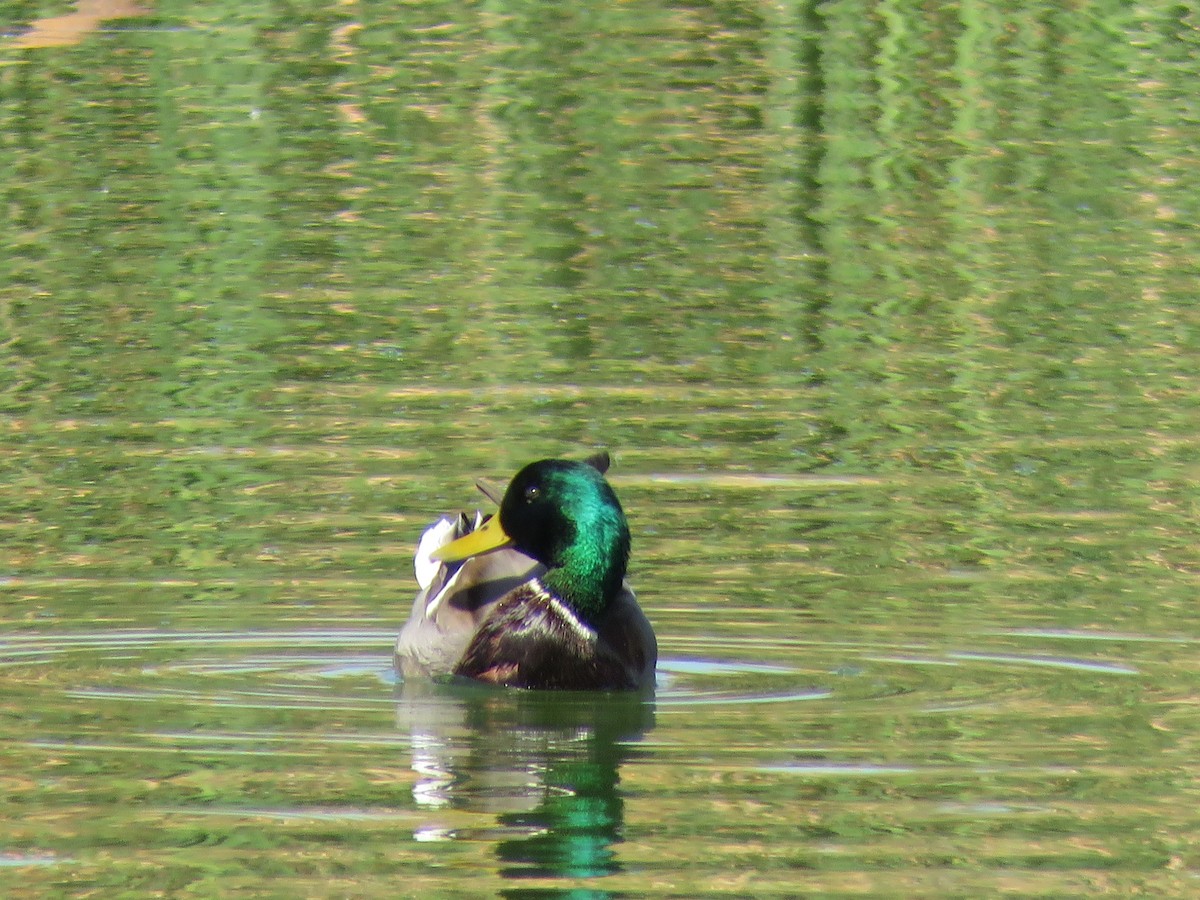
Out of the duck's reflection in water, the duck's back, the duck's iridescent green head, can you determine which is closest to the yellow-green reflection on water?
the duck's reflection in water

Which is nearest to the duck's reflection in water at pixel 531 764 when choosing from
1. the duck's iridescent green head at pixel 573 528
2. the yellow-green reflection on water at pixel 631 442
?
the yellow-green reflection on water at pixel 631 442

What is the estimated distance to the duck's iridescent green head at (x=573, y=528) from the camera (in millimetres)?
9406

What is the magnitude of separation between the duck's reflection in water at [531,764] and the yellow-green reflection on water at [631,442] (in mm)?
25

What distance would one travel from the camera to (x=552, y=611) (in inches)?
373

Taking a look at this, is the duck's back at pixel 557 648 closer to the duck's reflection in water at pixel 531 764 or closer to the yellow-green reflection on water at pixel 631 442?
the duck's reflection in water at pixel 531 764

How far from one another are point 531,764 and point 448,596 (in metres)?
1.57

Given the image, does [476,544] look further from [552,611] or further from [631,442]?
[631,442]

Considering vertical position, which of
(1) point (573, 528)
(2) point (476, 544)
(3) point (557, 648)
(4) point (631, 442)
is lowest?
(4) point (631, 442)

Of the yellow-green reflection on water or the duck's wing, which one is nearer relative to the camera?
the yellow-green reflection on water

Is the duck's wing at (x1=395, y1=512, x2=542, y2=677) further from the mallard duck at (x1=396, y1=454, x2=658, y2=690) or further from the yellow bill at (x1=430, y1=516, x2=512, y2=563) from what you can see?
the yellow bill at (x1=430, y1=516, x2=512, y2=563)

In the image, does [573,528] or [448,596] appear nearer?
[573,528]

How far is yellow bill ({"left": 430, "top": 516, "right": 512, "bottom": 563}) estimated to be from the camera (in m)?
9.64

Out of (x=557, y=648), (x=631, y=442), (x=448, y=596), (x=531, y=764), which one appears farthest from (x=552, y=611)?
(x=631, y=442)

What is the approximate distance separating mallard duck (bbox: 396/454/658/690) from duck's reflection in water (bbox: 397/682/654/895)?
0.09 m
